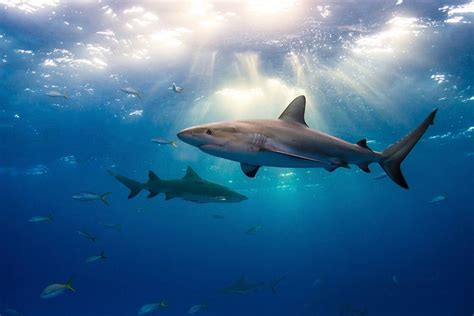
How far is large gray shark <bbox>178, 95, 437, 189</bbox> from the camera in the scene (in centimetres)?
362

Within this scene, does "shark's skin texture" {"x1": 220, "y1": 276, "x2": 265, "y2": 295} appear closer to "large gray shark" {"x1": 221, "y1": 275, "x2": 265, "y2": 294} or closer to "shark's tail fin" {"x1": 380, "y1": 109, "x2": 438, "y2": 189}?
"large gray shark" {"x1": 221, "y1": 275, "x2": 265, "y2": 294}

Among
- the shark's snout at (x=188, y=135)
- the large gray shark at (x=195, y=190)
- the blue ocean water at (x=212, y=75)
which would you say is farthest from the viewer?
the blue ocean water at (x=212, y=75)

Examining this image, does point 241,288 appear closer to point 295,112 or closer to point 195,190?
point 195,190

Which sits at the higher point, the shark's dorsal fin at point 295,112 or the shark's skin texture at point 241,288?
the shark's dorsal fin at point 295,112

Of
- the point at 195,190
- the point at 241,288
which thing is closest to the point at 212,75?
the point at 195,190

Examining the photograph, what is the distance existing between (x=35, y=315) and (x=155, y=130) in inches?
2135

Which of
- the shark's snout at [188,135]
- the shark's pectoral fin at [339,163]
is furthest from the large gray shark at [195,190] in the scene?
the shark's snout at [188,135]

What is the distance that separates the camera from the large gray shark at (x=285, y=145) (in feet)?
11.9

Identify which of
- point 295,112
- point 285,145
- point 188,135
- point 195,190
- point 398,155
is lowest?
point 195,190

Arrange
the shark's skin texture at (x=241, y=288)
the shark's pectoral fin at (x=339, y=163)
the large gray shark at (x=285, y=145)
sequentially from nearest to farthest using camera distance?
the large gray shark at (x=285, y=145) → the shark's pectoral fin at (x=339, y=163) → the shark's skin texture at (x=241, y=288)

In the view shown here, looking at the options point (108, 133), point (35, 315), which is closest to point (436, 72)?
point (108, 133)

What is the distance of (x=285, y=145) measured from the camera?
3.98 metres

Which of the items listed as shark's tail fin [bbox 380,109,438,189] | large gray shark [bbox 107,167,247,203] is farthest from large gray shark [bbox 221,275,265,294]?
shark's tail fin [bbox 380,109,438,189]

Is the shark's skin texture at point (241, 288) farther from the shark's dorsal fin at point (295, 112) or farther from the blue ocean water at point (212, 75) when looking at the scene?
the shark's dorsal fin at point (295, 112)
